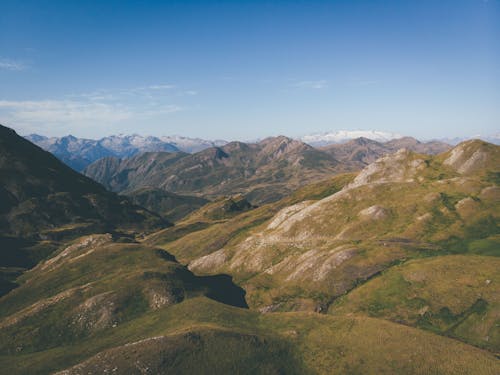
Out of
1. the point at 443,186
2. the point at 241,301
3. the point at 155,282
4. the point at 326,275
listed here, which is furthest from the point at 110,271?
the point at 443,186

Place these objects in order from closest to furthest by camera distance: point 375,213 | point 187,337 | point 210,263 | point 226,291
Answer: point 187,337
point 226,291
point 375,213
point 210,263

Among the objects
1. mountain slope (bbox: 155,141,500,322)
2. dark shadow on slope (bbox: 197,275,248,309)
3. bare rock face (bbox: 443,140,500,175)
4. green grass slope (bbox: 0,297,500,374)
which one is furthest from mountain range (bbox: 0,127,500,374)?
bare rock face (bbox: 443,140,500,175)

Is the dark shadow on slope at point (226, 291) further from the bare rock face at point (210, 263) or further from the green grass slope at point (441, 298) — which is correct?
the green grass slope at point (441, 298)

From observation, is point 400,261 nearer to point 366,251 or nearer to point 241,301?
point 366,251

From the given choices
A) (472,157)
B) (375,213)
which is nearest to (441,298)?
(375,213)

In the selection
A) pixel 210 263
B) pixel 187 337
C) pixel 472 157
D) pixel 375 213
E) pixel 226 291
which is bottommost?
pixel 210 263

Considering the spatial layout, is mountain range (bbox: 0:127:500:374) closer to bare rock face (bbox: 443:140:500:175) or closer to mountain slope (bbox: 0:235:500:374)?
mountain slope (bbox: 0:235:500:374)

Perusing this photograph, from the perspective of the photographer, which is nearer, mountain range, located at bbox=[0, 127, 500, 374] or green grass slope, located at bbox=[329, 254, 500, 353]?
mountain range, located at bbox=[0, 127, 500, 374]

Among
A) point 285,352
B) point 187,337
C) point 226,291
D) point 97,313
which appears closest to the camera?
point 285,352

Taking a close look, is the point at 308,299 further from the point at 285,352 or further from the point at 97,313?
the point at 97,313

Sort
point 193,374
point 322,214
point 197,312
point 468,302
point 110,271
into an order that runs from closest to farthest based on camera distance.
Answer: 1. point 193,374
2. point 468,302
3. point 197,312
4. point 110,271
5. point 322,214

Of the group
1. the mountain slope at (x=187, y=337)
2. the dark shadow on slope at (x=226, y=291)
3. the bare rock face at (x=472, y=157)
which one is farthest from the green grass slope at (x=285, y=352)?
the bare rock face at (x=472, y=157)
